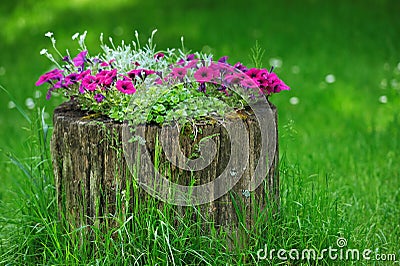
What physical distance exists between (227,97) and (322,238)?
2.99 feet

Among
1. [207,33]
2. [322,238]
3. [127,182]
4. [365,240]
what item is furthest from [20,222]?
[207,33]

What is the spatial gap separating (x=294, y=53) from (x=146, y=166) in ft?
17.4

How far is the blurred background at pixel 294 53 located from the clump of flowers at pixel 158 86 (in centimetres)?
143

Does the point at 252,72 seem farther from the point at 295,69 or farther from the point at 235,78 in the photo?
the point at 295,69

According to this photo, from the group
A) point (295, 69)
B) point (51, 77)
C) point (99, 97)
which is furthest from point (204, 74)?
point (295, 69)

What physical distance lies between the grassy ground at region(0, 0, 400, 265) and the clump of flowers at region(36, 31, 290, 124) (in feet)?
0.96

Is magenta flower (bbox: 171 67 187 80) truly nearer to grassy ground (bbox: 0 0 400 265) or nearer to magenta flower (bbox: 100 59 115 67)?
magenta flower (bbox: 100 59 115 67)

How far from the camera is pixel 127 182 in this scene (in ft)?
11.1

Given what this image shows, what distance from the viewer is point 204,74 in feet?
12.0

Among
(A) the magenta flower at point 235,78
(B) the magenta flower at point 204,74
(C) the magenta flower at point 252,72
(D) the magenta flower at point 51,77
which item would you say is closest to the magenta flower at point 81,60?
(D) the magenta flower at point 51,77

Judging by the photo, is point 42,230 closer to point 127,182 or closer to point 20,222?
point 20,222

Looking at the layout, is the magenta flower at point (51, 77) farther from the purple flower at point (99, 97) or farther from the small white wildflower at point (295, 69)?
the small white wildflower at point (295, 69)

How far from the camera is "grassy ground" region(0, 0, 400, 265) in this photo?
3.63 metres

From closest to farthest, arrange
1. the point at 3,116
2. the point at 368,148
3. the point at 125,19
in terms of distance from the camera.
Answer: the point at 368,148 < the point at 3,116 < the point at 125,19
